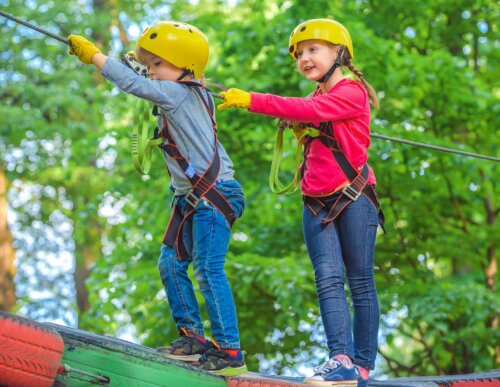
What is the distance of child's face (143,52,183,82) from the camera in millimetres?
3543

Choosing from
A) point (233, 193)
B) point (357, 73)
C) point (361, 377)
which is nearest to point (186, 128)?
point (233, 193)

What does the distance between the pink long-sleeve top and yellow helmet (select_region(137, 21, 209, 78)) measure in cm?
36

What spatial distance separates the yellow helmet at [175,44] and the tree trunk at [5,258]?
9899 mm

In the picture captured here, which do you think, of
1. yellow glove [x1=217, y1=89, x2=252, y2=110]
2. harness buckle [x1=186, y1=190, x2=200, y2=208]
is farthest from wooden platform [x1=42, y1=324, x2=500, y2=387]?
yellow glove [x1=217, y1=89, x2=252, y2=110]

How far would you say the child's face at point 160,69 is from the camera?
354cm

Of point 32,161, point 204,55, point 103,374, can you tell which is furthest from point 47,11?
point 103,374

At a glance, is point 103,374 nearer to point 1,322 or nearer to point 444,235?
point 1,322

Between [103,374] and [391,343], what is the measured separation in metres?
5.00

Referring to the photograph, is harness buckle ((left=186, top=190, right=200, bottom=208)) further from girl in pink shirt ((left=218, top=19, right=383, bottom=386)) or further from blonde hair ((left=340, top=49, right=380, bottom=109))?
blonde hair ((left=340, top=49, right=380, bottom=109))

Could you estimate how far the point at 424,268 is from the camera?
811 centimetres

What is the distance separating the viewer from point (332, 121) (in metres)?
3.59

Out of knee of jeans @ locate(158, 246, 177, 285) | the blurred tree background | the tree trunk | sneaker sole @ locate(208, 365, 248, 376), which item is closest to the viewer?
sneaker sole @ locate(208, 365, 248, 376)

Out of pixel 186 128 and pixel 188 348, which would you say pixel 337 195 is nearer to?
pixel 186 128

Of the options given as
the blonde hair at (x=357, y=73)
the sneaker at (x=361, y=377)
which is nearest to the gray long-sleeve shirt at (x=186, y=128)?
the blonde hair at (x=357, y=73)
